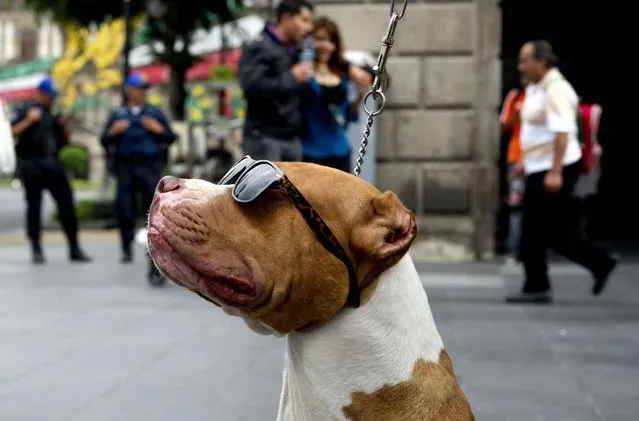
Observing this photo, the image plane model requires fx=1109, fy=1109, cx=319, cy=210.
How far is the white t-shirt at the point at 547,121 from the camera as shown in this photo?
742 cm

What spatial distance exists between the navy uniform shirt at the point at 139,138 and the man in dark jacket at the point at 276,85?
3300 mm

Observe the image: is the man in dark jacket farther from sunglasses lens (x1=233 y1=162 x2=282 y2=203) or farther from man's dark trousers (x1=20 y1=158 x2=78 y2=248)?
sunglasses lens (x1=233 y1=162 x2=282 y2=203)

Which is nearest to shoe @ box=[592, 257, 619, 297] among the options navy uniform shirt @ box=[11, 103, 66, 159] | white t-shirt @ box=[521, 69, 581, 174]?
white t-shirt @ box=[521, 69, 581, 174]

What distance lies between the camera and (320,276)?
2027 millimetres

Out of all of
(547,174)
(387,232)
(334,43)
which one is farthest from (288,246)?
(547,174)

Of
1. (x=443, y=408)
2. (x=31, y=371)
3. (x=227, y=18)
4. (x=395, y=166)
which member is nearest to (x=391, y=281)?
(x=443, y=408)

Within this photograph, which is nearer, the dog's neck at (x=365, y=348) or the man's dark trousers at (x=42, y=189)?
the dog's neck at (x=365, y=348)

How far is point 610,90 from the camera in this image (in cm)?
1672

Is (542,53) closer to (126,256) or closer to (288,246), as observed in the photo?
(126,256)

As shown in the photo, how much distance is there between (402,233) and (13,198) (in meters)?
31.8

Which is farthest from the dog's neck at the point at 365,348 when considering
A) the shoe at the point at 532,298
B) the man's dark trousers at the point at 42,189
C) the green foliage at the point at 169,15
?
the green foliage at the point at 169,15

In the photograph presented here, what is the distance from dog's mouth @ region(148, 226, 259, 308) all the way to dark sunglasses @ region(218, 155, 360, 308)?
0.15 metres

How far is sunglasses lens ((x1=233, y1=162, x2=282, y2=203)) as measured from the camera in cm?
205

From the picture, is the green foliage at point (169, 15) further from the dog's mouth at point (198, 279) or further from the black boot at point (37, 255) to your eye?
the dog's mouth at point (198, 279)
